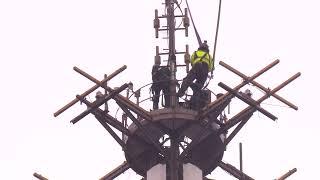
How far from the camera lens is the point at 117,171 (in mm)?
61812

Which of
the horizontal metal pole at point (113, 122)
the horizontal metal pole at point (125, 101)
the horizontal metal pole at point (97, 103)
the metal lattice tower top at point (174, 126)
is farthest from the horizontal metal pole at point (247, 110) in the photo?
the horizontal metal pole at point (97, 103)

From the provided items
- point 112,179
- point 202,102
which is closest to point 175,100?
point 202,102

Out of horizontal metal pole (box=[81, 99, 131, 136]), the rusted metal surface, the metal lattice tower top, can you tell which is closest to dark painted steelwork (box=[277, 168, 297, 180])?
the metal lattice tower top

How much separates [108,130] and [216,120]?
4785 millimetres

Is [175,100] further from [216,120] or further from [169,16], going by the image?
[169,16]

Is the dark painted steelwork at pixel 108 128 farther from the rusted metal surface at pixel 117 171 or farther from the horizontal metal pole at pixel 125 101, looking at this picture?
the rusted metal surface at pixel 117 171

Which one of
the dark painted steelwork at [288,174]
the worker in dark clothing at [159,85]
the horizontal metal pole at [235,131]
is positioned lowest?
the dark painted steelwork at [288,174]

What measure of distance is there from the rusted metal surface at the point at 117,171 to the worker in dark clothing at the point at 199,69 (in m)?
4.33

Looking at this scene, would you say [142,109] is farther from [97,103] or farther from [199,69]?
[199,69]

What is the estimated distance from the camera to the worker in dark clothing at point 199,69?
196 ft

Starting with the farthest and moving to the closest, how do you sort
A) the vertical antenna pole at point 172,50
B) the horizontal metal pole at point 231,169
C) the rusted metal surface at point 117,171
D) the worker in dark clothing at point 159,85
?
the horizontal metal pole at point 231,169 < the rusted metal surface at point 117,171 < the worker in dark clothing at point 159,85 < the vertical antenna pole at point 172,50

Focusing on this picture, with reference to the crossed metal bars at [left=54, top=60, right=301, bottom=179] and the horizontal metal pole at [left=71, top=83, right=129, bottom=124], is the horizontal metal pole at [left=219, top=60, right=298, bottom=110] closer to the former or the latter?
the crossed metal bars at [left=54, top=60, right=301, bottom=179]

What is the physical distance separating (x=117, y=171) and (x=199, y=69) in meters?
6.21

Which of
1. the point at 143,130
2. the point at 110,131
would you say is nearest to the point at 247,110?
the point at 143,130
